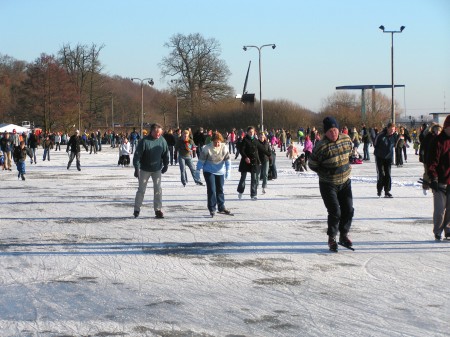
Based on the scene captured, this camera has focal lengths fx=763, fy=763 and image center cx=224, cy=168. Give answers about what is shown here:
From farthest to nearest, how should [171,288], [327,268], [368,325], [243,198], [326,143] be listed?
[243,198], [326,143], [327,268], [171,288], [368,325]

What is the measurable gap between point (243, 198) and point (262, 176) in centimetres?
123

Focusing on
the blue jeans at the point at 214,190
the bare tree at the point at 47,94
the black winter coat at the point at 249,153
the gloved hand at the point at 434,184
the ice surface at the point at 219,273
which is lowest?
the ice surface at the point at 219,273

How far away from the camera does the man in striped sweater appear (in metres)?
8.38

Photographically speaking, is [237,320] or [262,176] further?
[262,176]

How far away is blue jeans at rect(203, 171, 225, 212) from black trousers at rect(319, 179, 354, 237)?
364 centimetres

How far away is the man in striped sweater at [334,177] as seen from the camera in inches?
330

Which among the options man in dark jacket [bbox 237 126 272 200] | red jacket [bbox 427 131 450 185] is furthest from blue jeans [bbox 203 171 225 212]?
red jacket [bbox 427 131 450 185]

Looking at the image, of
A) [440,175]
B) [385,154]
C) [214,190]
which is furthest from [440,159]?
[385,154]

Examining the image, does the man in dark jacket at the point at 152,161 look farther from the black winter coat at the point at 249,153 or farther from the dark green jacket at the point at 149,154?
the black winter coat at the point at 249,153

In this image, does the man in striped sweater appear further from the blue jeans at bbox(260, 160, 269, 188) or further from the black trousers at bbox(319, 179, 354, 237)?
the blue jeans at bbox(260, 160, 269, 188)

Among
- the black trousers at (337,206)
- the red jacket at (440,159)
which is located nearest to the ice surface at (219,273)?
the black trousers at (337,206)

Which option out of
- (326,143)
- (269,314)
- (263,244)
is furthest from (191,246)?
(269,314)

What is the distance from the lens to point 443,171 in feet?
29.0

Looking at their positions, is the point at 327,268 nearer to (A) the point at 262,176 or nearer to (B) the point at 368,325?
(B) the point at 368,325
